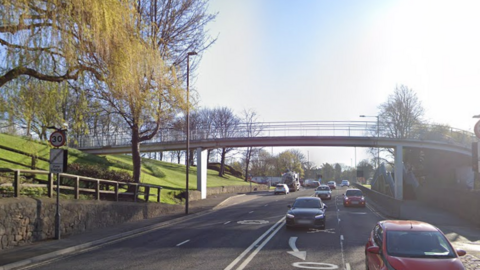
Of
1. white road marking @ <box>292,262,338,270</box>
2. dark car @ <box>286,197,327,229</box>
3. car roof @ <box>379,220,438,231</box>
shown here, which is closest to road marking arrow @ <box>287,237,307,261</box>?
white road marking @ <box>292,262,338,270</box>

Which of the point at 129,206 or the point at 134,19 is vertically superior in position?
the point at 134,19

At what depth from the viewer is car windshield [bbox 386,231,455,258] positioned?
7.40 m

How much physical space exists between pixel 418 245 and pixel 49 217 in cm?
1227

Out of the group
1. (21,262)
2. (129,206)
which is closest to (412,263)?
(21,262)

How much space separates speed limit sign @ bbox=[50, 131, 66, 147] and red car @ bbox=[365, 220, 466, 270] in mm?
11083

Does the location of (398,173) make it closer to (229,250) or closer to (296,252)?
(296,252)

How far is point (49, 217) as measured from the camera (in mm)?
14289

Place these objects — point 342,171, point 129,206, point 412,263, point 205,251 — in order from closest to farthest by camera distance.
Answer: point 412,263, point 205,251, point 129,206, point 342,171

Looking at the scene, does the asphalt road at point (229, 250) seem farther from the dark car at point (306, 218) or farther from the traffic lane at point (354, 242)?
the dark car at point (306, 218)

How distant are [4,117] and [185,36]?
15574 mm

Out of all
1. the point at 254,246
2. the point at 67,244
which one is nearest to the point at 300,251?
the point at 254,246

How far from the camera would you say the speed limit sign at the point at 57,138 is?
557 inches

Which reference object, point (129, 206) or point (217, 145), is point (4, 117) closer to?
point (129, 206)

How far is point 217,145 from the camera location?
137 ft
